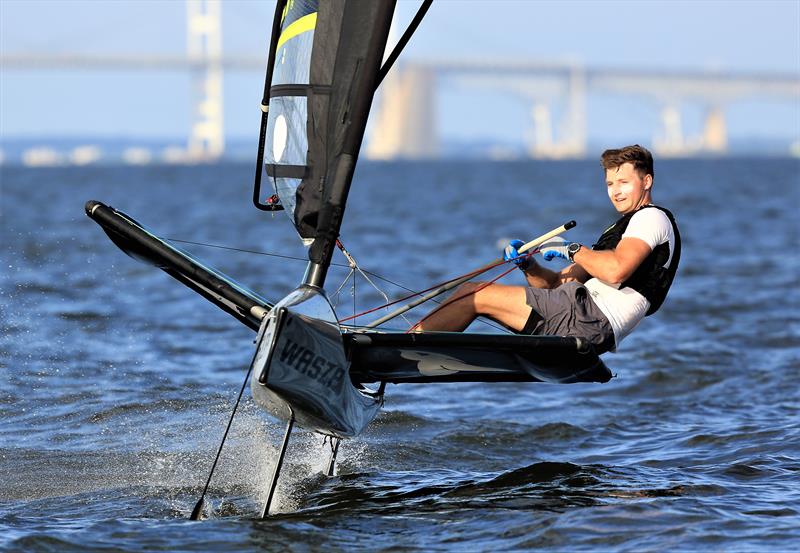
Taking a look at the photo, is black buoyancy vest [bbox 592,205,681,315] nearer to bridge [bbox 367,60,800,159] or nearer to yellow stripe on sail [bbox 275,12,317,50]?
yellow stripe on sail [bbox 275,12,317,50]

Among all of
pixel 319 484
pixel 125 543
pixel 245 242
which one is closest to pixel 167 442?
pixel 319 484

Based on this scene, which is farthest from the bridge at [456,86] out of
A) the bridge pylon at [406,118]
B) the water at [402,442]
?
the water at [402,442]

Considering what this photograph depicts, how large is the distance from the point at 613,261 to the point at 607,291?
0.21 m

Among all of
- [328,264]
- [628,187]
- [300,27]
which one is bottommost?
[328,264]

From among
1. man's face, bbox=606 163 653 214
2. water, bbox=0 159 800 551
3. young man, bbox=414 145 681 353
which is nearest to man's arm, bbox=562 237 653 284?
young man, bbox=414 145 681 353

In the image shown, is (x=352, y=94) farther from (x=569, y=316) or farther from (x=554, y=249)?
(x=569, y=316)

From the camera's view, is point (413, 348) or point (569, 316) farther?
point (569, 316)

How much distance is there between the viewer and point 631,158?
433 centimetres

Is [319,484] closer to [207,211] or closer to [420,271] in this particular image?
[420,271]

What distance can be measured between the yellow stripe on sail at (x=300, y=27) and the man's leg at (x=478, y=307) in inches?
43.1

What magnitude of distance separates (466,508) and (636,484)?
→ 73 centimetres

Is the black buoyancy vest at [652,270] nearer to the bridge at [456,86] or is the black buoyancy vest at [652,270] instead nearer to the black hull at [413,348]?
the black hull at [413,348]

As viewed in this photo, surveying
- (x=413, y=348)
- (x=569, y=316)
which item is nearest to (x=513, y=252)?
(x=569, y=316)

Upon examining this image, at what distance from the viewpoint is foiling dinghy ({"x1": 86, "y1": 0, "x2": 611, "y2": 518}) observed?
3.72 metres
